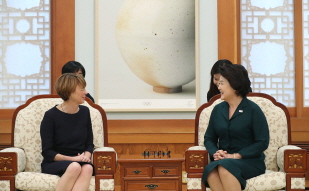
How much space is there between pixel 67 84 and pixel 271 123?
1625 mm

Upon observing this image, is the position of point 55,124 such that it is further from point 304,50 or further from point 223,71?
point 304,50

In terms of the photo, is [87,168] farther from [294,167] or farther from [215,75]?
[294,167]

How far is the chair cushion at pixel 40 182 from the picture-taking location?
3.49 metres

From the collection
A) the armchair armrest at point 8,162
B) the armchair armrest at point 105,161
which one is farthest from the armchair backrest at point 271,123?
the armchair armrest at point 8,162

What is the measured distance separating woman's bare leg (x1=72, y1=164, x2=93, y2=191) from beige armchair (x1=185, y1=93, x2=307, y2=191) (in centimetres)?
70

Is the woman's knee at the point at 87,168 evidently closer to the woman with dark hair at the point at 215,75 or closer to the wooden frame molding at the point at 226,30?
the woman with dark hair at the point at 215,75

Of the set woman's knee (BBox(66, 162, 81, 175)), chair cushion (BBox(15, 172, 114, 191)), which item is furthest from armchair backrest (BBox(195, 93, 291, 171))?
woman's knee (BBox(66, 162, 81, 175))

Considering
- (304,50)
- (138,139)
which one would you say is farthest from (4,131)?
(304,50)

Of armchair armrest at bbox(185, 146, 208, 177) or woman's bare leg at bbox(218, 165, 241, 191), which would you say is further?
armchair armrest at bbox(185, 146, 208, 177)

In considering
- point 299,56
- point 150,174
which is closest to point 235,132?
point 150,174

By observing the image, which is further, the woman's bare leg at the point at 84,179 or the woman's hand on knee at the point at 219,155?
the woman's hand on knee at the point at 219,155

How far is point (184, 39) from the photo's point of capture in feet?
17.2

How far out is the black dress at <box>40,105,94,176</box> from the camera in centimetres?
367

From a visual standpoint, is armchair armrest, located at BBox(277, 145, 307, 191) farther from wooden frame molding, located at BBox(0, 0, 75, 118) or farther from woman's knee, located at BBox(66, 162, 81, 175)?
wooden frame molding, located at BBox(0, 0, 75, 118)
